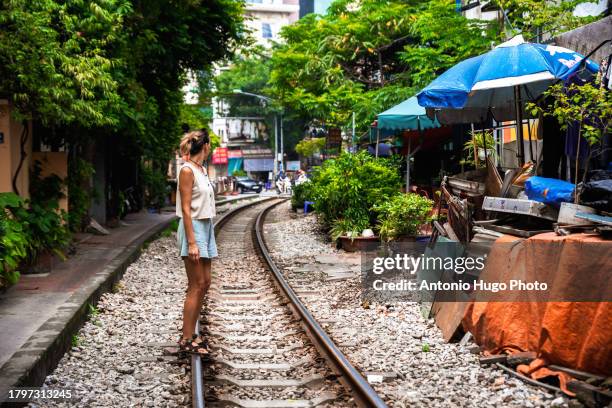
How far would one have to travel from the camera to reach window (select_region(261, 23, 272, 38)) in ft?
266

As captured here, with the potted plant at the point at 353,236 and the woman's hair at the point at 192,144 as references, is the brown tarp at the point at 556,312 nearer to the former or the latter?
the woman's hair at the point at 192,144

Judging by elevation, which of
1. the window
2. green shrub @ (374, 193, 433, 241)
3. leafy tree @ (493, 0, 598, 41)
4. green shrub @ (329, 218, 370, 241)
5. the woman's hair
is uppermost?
the window

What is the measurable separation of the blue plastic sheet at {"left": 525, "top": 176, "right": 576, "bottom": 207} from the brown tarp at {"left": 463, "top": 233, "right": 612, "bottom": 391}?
2.37 feet

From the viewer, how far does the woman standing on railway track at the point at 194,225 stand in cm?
616

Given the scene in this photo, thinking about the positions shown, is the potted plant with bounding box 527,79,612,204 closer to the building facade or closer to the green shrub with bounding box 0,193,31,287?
the green shrub with bounding box 0,193,31,287

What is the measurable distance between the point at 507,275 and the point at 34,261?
6934 mm

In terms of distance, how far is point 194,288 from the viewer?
6.36 meters

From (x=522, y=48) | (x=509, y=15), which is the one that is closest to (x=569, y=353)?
(x=522, y=48)

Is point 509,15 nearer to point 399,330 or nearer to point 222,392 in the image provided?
point 399,330

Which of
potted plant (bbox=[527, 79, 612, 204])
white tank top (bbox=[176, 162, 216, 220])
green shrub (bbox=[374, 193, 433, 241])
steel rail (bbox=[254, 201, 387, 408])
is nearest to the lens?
steel rail (bbox=[254, 201, 387, 408])

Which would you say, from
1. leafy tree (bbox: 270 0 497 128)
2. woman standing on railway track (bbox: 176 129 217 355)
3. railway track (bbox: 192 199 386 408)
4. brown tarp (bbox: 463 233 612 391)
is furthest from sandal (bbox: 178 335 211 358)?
leafy tree (bbox: 270 0 497 128)

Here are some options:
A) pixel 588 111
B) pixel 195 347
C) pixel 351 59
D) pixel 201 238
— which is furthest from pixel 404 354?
pixel 351 59

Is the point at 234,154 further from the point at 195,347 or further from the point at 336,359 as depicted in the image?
the point at 336,359

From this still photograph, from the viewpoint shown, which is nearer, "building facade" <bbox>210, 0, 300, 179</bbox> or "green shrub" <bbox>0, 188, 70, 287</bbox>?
"green shrub" <bbox>0, 188, 70, 287</bbox>
